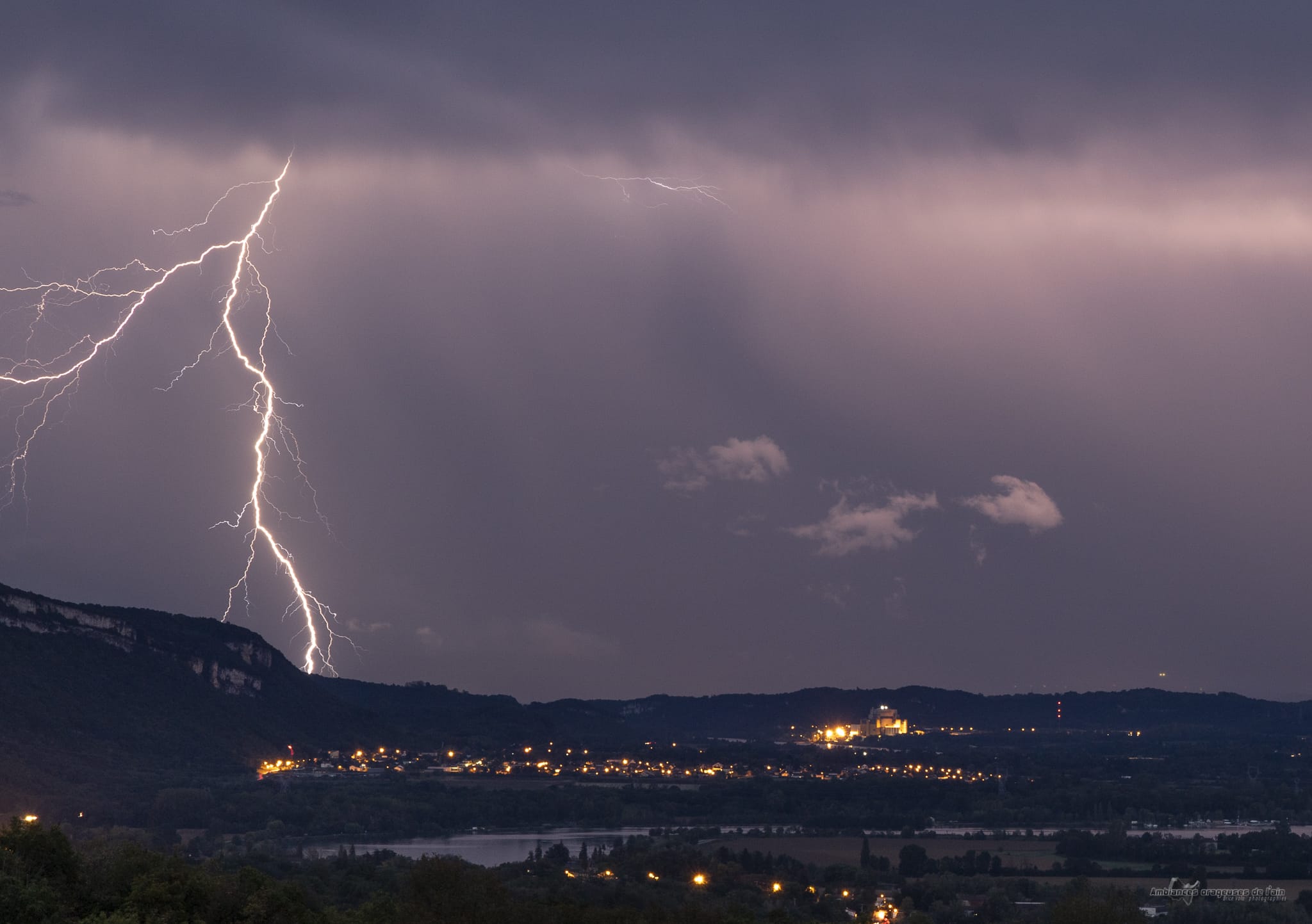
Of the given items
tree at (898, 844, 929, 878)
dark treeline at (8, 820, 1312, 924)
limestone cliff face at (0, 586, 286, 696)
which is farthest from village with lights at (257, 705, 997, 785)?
tree at (898, 844, 929, 878)

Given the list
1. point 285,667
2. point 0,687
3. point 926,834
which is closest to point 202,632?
point 285,667

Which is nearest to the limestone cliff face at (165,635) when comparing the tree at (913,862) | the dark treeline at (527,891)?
the dark treeline at (527,891)

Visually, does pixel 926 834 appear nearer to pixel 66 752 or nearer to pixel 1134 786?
pixel 1134 786

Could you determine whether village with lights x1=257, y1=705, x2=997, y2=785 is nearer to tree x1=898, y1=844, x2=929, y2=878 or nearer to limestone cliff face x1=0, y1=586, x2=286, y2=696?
limestone cliff face x1=0, y1=586, x2=286, y2=696

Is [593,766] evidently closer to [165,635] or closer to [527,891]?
[165,635]

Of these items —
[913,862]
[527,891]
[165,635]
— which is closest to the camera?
[527,891]

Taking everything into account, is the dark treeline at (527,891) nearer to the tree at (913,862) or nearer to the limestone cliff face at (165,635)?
the tree at (913,862)

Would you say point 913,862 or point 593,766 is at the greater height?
point 593,766

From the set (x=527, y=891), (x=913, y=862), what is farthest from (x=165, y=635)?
(x=527, y=891)
